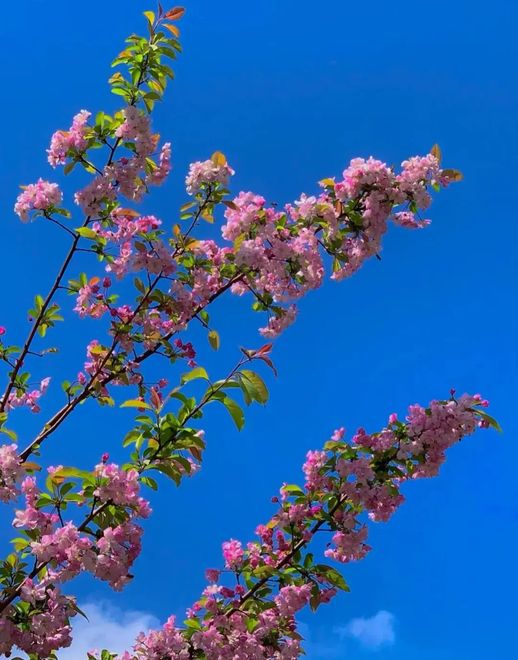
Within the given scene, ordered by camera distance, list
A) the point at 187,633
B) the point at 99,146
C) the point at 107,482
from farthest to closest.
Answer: the point at 99,146, the point at 187,633, the point at 107,482

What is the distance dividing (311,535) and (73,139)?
3.08 meters

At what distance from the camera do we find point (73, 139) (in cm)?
450

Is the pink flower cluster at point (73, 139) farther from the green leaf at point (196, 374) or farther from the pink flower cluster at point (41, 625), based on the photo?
the pink flower cluster at point (41, 625)

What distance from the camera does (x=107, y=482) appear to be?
3543mm

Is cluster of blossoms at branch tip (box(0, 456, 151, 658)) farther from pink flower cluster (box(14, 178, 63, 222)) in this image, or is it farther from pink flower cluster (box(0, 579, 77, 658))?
pink flower cluster (box(14, 178, 63, 222))

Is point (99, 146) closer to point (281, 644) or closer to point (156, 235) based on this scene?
point (156, 235)

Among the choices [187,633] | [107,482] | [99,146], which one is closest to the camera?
[107,482]

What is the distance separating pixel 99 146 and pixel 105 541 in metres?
2.53

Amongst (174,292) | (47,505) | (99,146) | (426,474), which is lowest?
(47,505)

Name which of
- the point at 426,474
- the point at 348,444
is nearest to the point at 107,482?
the point at 348,444

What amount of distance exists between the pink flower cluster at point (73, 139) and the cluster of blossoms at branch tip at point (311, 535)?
2.59m

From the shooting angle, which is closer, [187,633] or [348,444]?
[187,633]

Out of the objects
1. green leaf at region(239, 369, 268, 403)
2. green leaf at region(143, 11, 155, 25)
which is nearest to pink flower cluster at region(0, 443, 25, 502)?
green leaf at region(239, 369, 268, 403)

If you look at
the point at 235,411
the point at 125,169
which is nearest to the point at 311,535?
the point at 235,411
